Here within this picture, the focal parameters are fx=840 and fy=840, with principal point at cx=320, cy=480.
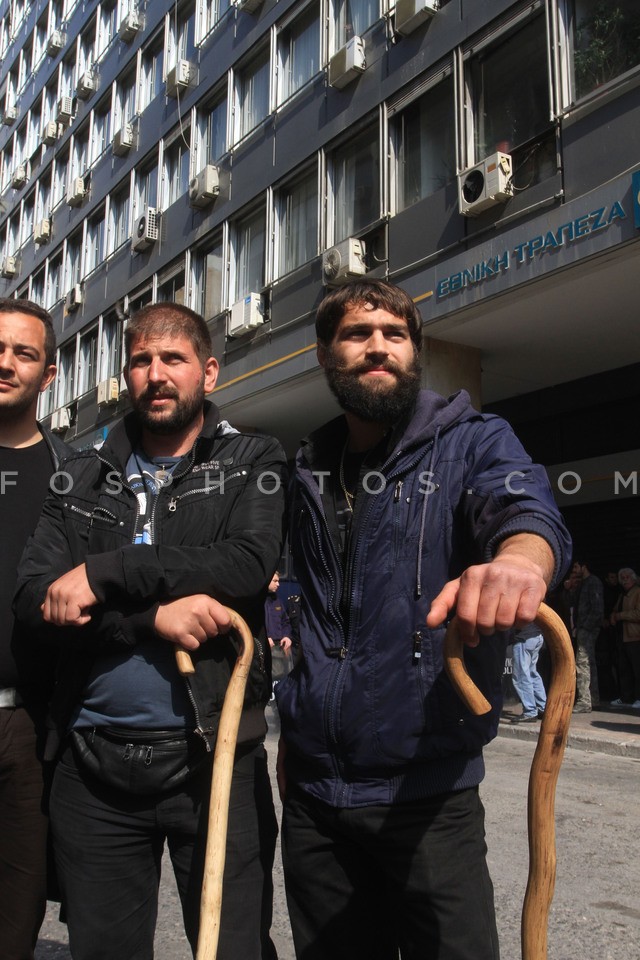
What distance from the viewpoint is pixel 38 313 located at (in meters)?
3.05

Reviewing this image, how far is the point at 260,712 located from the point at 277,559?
41cm

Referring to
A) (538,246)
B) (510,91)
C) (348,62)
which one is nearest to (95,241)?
(348,62)

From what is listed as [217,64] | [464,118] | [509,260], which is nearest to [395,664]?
[509,260]

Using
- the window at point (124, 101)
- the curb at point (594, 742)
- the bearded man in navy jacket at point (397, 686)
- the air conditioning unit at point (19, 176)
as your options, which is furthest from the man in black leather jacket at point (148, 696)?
the air conditioning unit at point (19, 176)

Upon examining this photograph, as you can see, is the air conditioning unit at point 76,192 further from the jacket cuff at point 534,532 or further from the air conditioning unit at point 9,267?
the jacket cuff at point 534,532

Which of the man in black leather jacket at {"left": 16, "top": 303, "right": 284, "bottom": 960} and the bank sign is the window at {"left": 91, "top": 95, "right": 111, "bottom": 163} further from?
the man in black leather jacket at {"left": 16, "top": 303, "right": 284, "bottom": 960}

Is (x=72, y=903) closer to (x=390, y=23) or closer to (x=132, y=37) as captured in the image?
(x=390, y=23)

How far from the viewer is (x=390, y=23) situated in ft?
40.4

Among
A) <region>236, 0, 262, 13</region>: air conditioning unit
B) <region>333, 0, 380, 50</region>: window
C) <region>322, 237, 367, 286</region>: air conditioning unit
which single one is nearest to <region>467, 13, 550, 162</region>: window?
<region>322, 237, 367, 286</region>: air conditioning unit

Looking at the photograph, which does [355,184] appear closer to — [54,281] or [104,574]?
[104,574]

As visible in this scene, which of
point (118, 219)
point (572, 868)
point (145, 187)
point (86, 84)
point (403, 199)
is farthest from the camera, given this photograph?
point (86, 84)

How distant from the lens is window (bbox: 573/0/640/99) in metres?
9.03

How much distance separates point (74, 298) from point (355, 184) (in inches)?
486

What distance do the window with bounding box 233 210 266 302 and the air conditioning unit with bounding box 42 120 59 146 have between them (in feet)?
45.4
